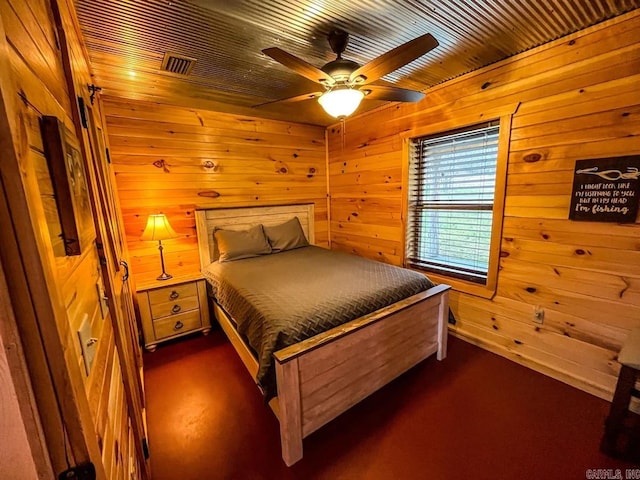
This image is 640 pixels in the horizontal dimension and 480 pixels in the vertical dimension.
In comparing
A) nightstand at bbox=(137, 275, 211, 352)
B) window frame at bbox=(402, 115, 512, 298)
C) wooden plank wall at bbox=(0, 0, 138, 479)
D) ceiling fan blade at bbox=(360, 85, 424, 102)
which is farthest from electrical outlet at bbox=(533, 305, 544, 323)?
nightstand at bbox=(137, 275, 211, 352)

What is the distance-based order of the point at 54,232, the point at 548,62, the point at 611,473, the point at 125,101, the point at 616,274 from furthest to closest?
the point at 125,101 < the point at 548,62 < the point at 616,274 < the point at 611,473 < the point at 54,232

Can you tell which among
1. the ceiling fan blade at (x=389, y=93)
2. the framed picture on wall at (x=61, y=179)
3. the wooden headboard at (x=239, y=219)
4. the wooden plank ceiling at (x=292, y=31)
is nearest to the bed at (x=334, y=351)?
the wooden headboard at (x=239, y=219)

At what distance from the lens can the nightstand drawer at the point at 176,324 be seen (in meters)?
2.49

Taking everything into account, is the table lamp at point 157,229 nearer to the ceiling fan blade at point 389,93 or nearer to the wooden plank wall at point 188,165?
the wooden plank wall at point 188,165

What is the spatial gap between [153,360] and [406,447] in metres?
2.12

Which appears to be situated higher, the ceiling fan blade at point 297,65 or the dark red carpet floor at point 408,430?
the ceiling fan blade at point 297,65

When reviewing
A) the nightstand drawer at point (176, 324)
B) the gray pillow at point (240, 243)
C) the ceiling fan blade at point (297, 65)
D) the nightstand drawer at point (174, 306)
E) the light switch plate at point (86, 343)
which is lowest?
the nightstand drawer at point (176, 324)

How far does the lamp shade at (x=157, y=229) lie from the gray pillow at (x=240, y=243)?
51 centimetres

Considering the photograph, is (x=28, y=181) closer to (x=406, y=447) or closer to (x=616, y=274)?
(x=406, y=447)

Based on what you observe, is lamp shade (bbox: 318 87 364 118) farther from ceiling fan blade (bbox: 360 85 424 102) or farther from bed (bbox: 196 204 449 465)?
bed (bbox: 196 204 449 465)

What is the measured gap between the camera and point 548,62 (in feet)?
5.99

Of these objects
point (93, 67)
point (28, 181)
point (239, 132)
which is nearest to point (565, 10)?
point (28, 181)

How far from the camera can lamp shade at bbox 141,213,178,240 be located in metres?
A: 2.41

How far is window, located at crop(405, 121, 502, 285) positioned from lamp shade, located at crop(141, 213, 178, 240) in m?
2.38
